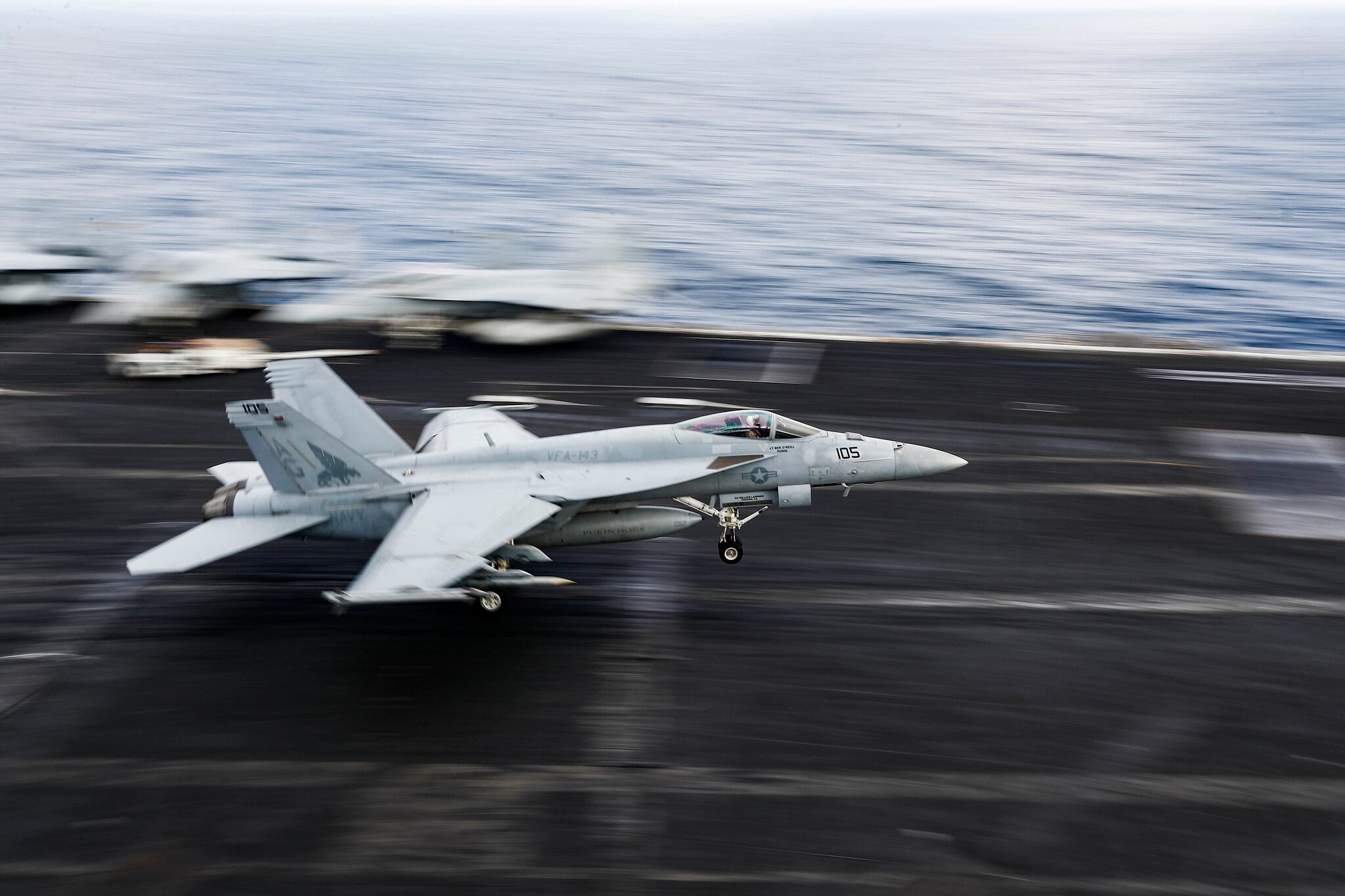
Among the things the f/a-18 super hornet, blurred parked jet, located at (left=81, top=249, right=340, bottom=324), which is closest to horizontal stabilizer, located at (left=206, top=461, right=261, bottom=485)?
the f/a-18 super hornet

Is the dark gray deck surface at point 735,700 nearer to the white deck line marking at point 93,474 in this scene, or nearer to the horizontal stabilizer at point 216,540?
the white deck line marking at point 93,474

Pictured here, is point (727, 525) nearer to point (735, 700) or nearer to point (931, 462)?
point (931, 462)

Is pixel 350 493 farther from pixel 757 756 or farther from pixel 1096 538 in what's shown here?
pixel 1096 538

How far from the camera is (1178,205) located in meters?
94.2

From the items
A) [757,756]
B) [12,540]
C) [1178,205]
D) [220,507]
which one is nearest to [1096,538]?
[757,756]

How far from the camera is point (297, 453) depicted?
70.7 feet

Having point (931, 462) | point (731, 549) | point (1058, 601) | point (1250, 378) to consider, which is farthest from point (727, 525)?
point (1250, 378)

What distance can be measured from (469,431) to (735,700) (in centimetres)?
1026

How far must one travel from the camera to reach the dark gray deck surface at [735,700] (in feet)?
49.5

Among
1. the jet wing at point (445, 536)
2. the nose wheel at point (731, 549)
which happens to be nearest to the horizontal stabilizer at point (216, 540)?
the jet wing at point (445, 536)

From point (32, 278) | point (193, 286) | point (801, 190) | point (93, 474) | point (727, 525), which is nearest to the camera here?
point (727, 525)

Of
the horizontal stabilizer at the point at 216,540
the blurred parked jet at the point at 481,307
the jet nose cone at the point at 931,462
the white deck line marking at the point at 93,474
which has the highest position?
the blurred parked jet at the point at 481,307

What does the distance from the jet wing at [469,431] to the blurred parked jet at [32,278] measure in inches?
1149

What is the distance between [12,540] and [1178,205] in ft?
301
